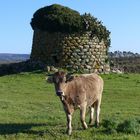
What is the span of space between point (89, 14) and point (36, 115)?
21.6 metres

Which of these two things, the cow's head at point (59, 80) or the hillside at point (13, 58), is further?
the hillside at point (13, 58)

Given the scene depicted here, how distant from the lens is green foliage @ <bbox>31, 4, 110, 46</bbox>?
3791cm

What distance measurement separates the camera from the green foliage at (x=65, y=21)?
3791 centimetres

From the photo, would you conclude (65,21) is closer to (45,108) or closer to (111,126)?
(45,108)

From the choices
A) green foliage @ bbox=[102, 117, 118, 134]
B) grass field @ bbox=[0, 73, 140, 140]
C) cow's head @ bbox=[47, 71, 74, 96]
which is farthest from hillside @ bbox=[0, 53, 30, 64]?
cow's head @ bbox=[47, 71, 74, 96]

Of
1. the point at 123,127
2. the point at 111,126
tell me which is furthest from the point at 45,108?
the point at 123,127

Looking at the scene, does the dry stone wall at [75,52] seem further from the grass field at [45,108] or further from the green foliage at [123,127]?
the green foliage at [123,127]

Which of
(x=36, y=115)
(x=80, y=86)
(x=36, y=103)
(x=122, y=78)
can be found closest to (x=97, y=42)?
(x=122, y=78)

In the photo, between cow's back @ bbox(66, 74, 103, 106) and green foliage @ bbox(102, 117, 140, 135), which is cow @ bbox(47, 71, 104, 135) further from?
green foliage @ bbox(102, 117, 140, 135)

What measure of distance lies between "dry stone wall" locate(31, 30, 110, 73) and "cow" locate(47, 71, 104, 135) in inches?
845

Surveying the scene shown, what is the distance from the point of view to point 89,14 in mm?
39031

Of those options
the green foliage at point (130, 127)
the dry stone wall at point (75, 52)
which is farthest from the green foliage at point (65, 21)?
the green foliage at point (130, 127)

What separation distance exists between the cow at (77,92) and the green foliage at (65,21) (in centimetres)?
2189

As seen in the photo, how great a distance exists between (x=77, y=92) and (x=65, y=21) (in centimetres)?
2373
